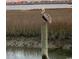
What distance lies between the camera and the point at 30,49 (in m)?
8.18

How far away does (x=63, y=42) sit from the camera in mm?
7488

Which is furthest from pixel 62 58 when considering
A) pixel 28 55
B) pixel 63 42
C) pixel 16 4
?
pixel 16 4

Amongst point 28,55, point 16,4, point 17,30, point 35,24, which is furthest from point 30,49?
point 16,4

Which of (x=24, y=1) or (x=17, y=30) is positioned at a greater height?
(x=24, y=1)

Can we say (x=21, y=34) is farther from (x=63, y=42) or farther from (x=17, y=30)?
(x=63, y=42)

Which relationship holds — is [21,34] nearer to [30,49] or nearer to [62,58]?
[30,49]

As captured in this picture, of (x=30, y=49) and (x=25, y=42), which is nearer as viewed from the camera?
(x=25, y=42)
